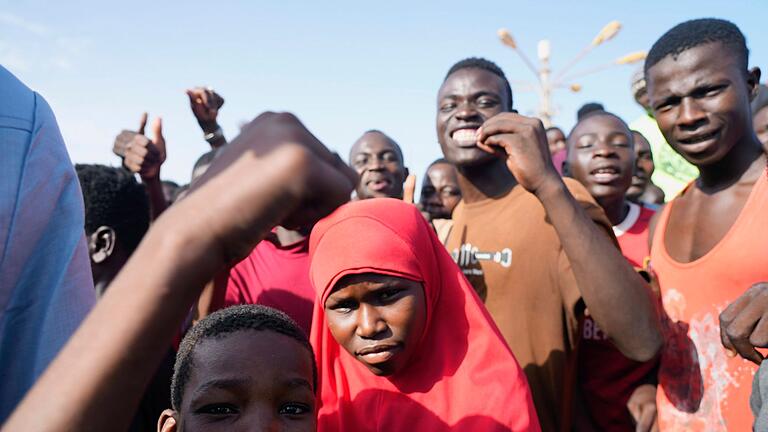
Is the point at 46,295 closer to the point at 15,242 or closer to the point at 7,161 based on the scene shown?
the point at 15,242

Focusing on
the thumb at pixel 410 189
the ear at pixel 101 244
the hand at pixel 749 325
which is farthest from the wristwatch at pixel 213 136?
the hand at pixel 749 325

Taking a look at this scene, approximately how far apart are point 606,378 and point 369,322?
1181 mm

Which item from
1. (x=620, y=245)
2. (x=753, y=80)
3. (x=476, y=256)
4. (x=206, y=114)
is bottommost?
(x=620, y=245)

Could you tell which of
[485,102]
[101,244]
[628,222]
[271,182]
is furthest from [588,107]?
[271,182]

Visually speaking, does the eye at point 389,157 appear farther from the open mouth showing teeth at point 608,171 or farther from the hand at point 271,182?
the hand at point 271,182

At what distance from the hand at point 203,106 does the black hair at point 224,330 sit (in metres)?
2.29

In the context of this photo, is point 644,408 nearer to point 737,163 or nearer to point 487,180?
point 737,163

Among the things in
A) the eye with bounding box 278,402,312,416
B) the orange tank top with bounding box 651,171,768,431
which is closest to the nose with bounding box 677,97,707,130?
the orange tank top with bounding box 651,171,768,431

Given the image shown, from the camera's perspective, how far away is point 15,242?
3.45 feet

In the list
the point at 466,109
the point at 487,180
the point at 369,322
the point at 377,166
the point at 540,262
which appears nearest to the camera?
the point at 369,322

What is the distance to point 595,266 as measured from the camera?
86.3 inches

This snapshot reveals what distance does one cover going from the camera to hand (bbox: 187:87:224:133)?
3986 millimetres

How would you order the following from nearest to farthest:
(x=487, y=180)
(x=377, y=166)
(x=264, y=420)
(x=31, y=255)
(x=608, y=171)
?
(x=31, y=255), (x=264, y=420), (x=487, y=180), (x=608, y=171), (x=377, y=166)

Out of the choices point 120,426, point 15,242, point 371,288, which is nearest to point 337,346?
point 371,288
